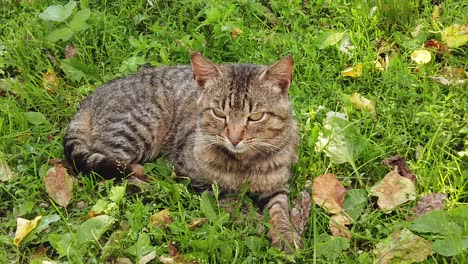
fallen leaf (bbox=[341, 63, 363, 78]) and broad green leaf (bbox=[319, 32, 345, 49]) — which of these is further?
broad green leaf (bbox=[319, 32, 345, 49])

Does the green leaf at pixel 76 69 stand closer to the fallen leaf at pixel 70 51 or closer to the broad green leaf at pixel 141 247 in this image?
the fallen leaf at pixel 70 51

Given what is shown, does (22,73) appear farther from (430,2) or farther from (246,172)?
(430,2)

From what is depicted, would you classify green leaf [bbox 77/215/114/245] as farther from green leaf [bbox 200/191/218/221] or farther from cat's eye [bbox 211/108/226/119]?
cat's eye [bbox 211/108/226/119]

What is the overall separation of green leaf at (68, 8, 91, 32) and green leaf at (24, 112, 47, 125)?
828 mm

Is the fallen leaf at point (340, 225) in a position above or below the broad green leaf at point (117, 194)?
below

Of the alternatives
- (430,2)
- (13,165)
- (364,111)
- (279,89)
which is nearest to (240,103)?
(279,89)

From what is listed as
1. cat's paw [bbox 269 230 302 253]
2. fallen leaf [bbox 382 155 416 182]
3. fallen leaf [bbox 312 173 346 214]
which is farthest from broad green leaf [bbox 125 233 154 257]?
fallen leaf [bbox 382 155 416 182]

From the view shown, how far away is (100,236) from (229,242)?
71 centimetres

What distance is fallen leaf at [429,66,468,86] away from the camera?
410 cm

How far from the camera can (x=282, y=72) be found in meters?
3.35

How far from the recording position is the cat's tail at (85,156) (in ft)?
12.0

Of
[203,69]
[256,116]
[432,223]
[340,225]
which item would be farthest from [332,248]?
[203,69]

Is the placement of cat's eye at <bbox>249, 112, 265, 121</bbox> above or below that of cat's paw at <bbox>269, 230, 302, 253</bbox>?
above

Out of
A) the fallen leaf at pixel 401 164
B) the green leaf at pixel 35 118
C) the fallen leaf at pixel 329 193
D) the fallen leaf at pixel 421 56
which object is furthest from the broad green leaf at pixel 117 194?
the fallen leaf at pixel 421 56
